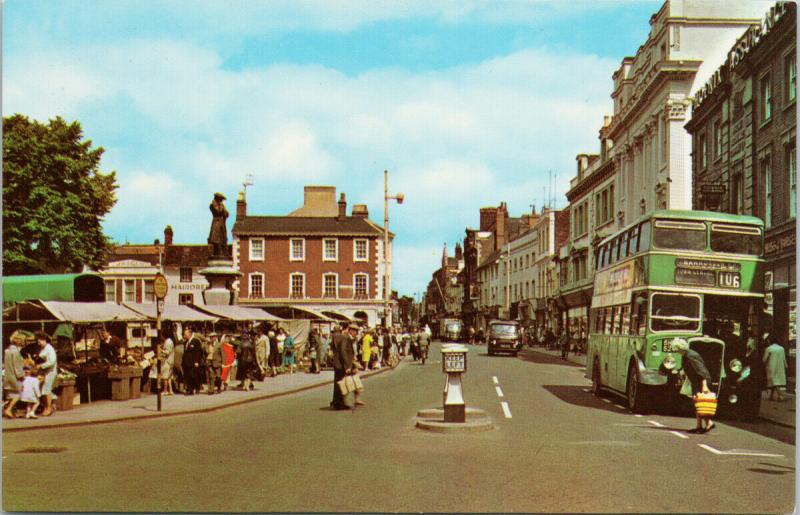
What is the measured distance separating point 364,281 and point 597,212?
21262mm

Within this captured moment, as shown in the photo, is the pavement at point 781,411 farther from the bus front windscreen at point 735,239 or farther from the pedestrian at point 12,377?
the pedestrian at point 12,377

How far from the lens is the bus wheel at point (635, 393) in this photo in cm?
1906

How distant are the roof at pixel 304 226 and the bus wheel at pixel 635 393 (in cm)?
5528

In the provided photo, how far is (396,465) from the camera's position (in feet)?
36.8

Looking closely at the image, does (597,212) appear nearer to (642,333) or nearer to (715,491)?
(642,333)

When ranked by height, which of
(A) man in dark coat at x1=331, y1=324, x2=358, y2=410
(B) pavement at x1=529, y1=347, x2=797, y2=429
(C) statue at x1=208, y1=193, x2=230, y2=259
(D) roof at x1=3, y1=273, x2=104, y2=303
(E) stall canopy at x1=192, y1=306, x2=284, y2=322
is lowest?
(B) pavement at x1=529, y1=347, x2=797, y2=429

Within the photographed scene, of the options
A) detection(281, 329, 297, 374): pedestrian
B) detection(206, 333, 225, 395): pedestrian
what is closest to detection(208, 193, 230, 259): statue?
detection(281, 329, 297, 374): pedestrian

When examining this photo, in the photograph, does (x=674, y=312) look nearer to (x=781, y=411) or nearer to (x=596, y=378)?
(x=781, y=411)

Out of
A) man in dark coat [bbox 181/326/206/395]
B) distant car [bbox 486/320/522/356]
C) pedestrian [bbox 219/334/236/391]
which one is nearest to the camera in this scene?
man in dark coat [bbox 181/326/206/395]

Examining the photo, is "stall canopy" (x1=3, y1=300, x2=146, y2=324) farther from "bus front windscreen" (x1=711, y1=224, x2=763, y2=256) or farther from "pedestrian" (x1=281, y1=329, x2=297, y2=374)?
"pedestrian" (x1=281, y1=329, x2=297, y2=374)

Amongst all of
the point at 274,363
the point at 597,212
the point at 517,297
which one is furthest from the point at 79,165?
the point at 517,297

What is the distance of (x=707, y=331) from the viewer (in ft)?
62.4

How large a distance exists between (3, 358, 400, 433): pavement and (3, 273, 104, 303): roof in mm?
3406

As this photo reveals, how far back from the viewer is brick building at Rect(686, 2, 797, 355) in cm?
2366
